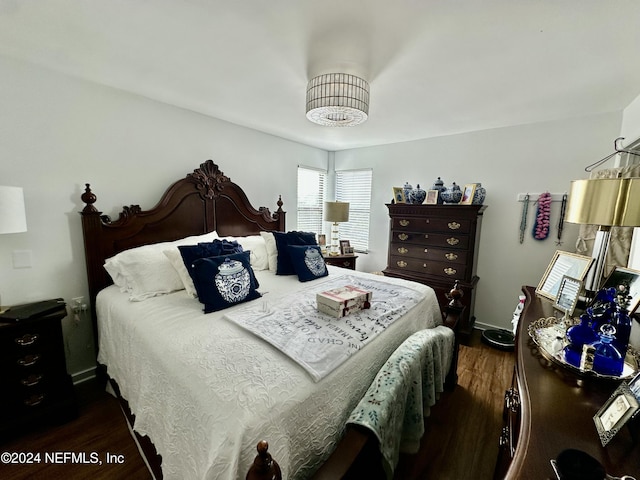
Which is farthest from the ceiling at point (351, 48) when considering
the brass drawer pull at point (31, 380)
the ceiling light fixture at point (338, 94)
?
the brass drawer pull at point (31, 380)

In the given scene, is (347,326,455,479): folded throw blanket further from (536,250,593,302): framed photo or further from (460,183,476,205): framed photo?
(460,183,476,205): framed photo

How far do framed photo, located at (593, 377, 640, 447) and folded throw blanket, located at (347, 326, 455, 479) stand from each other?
2.04ft

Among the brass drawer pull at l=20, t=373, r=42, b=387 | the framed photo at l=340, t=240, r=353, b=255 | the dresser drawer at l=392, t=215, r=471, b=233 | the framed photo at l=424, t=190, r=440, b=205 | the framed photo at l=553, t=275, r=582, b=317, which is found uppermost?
the framed photo at l=424, t=190, r=440, b=205

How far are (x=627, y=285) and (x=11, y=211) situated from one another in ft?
10.5

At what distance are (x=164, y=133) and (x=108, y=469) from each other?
250 cm

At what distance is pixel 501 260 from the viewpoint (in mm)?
3102

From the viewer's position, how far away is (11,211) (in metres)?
1.57

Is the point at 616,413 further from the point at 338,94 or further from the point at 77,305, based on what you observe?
the point at 77,305

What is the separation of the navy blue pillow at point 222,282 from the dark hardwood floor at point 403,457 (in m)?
0.98

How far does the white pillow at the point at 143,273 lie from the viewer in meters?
1.94

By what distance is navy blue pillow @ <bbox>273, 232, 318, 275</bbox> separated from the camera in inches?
102

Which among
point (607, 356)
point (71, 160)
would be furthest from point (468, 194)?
point (71, 160)

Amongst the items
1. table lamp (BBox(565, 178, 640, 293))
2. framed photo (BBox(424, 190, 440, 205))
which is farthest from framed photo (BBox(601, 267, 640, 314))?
framed photo (BBox(424, 190, 440, 205))

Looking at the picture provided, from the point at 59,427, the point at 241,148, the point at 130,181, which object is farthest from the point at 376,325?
the point at 241,148
